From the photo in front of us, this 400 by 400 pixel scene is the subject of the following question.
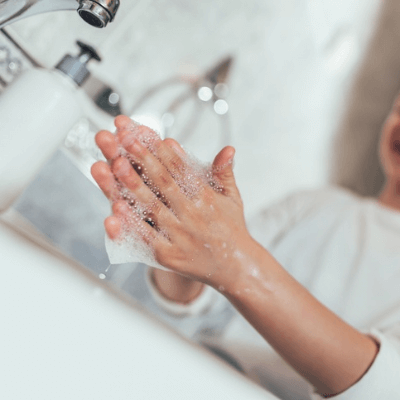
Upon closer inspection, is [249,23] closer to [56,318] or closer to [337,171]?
[337,171]

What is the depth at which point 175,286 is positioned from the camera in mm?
459

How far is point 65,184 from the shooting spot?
43cm

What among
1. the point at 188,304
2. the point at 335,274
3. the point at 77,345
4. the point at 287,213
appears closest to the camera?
the point at 77,345

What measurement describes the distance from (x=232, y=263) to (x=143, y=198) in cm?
11

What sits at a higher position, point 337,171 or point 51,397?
point 337,171

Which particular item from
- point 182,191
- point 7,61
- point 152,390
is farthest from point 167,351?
point 7,61

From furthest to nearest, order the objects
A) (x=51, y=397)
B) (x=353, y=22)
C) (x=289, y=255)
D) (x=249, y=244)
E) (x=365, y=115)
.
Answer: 1. (x=365, y=115)
2. (x=353, y=22)
3. (x=289, y=255)
4. (x=249, y=244)
5. (x=51, y=397)

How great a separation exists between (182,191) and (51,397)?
0.63 ft

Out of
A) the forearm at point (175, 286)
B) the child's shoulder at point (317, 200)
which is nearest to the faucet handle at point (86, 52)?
the forearm at point (175, 286)

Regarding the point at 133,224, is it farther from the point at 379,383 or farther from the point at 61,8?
the point at 379,383

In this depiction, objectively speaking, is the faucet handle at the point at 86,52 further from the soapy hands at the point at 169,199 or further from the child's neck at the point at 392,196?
the child's neck at the point at 392,196

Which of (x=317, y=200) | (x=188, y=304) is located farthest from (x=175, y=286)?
(x=317, y=200)

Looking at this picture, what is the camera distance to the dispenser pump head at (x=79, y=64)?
0.35 meters

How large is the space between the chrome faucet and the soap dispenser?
5 centimetres
